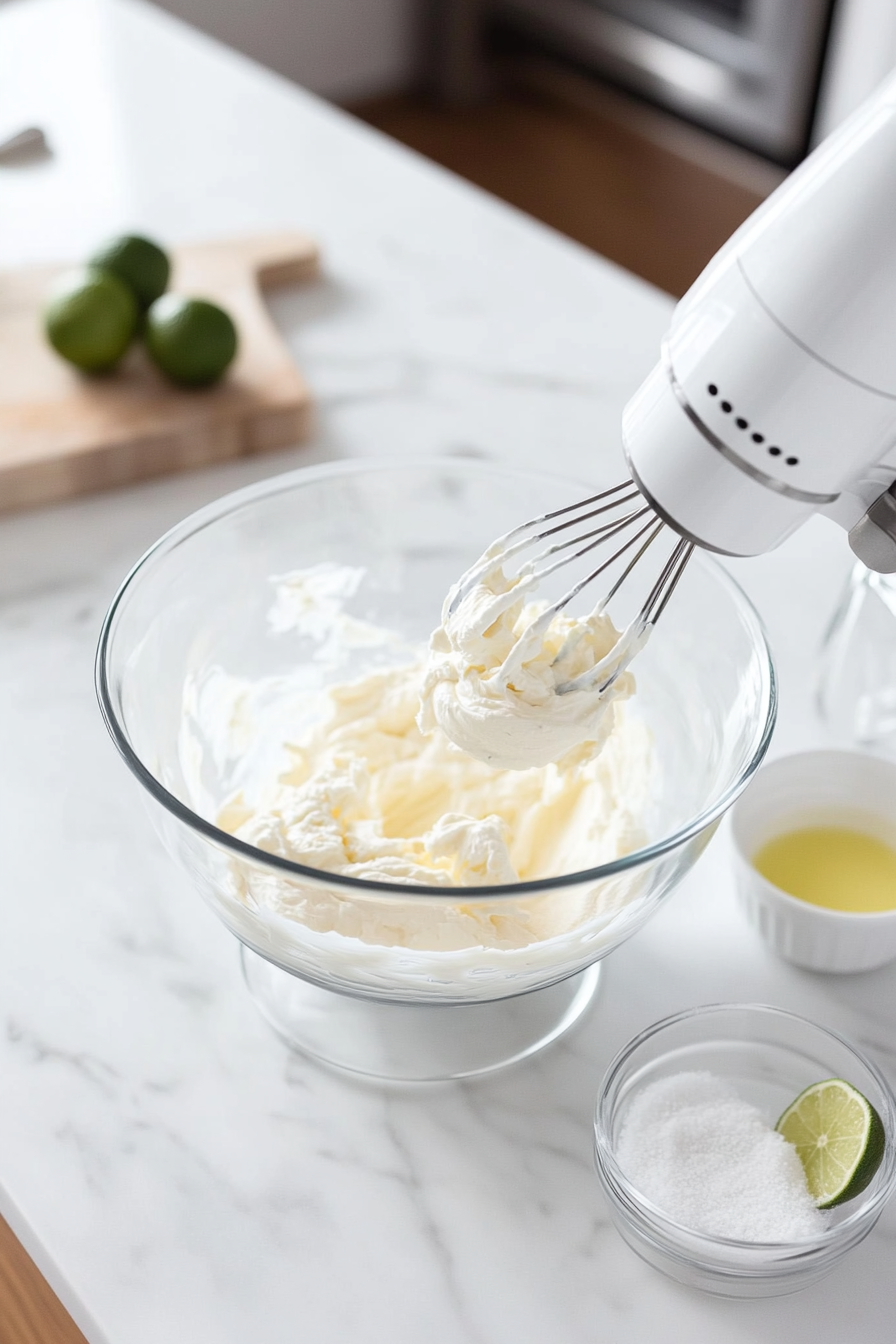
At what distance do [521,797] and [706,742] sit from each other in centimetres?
13

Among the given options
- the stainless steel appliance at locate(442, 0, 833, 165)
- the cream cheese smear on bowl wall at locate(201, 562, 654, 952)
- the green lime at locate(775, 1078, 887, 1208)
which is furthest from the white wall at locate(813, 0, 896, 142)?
the green lime at locate(775, 1078, 887, 1208)

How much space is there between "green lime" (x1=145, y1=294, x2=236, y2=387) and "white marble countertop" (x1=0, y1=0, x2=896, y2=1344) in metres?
0.10

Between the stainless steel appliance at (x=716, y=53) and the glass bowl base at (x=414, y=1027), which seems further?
the stainless steel appliance at (x=716, y=53)

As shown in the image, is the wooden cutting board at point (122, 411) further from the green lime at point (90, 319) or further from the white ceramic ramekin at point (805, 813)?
the white ceramic ramekin at point (805, 813)

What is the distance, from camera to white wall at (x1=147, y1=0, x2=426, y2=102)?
3.55 m

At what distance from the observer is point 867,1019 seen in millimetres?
857

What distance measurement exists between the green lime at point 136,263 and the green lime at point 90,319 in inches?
1.3

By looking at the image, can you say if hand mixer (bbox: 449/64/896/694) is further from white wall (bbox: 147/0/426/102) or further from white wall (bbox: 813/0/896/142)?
white wall (bbox: 147/0/426/102)

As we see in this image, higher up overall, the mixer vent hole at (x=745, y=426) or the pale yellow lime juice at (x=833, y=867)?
the mixer vent hole at (x=745, y=426)

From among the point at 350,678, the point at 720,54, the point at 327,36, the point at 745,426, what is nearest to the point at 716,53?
the point at 720,54

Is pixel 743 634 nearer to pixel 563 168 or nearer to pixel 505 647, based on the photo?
pixel 505 647

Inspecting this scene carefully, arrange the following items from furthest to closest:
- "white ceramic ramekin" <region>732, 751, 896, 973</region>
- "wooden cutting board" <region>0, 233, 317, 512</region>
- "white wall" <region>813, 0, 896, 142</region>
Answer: "white wall" <region>813, 0, 896, 142</region> → "wooden cutting board" <region>0, 233, 317, 512</region> → "white ceramic ramekin" <region>732, 751, 896, 973</region>

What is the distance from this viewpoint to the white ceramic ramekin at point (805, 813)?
0.86 meters

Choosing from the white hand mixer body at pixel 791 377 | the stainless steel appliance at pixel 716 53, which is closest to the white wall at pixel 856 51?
the stainless steel appliance at pixel 716 53
